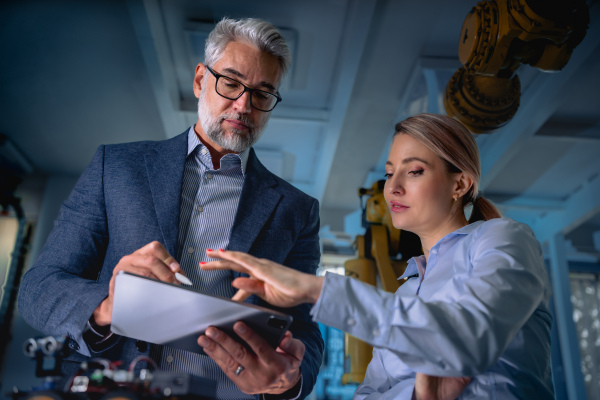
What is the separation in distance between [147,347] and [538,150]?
16.2 ft

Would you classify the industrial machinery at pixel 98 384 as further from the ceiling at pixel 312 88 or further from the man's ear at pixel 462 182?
the ceiling at pixel 312 88

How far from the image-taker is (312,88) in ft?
14.5

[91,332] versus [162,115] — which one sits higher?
[162,115]

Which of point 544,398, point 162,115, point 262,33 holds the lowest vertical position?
point 544,398

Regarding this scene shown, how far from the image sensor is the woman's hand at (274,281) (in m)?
0.89

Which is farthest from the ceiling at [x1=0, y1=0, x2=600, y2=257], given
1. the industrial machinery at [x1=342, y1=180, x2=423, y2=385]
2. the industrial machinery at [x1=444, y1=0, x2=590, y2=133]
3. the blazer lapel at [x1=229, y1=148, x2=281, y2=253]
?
the blazer lapel at [x1=229, y1=148, x2=281, y2=253]

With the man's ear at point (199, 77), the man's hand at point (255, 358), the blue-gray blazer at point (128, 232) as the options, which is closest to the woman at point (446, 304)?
the man's hand at point (255, 358)

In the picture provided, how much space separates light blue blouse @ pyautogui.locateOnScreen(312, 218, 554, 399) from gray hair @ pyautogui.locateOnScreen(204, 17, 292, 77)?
0.95m

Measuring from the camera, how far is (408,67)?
4023 mm

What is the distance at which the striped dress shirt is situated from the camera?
4.34 ft

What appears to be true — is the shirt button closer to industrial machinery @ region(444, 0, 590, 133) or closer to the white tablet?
the white tablet

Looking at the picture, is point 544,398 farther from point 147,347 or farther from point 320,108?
point 320,108

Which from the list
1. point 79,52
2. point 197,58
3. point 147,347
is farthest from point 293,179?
point 147,347

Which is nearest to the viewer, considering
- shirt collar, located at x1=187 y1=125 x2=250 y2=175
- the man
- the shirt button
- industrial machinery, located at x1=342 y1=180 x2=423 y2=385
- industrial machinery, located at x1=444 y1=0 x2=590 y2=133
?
the man
